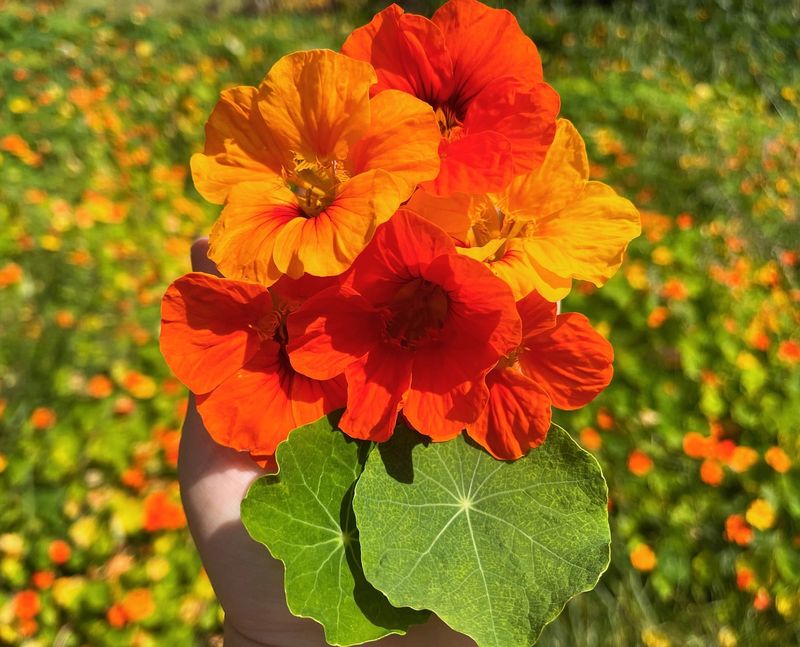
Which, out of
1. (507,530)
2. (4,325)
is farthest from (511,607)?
(4,325)

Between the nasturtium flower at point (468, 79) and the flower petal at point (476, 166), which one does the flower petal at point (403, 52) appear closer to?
the nasturtium flower at point (468, 79)

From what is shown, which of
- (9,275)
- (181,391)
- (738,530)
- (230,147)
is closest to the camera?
(230,147)

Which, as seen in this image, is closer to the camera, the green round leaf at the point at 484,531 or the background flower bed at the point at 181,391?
the green round leaf at the point at 484,531

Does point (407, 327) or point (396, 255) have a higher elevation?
point (396, 255)

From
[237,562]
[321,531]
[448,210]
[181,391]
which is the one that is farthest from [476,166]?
[181,391]

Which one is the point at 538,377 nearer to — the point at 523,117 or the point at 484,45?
the point at 523,117

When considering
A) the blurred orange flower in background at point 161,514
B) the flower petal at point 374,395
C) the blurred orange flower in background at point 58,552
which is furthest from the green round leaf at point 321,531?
the blurred orange flower in background at point 58,552
